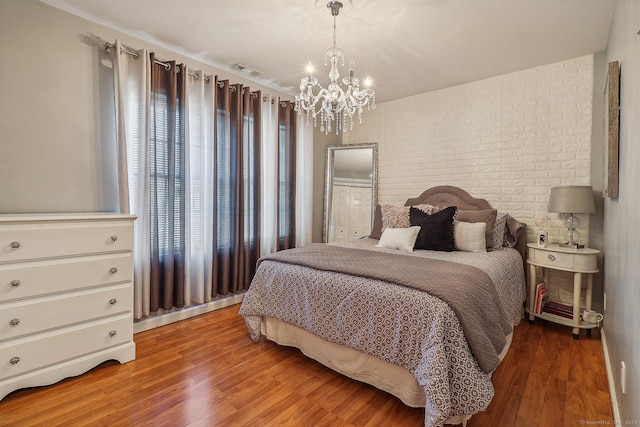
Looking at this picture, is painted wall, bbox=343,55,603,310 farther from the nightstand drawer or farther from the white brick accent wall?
the nightstand drawer

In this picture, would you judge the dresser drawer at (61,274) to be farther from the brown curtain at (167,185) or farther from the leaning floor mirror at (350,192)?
the leaning floor mirror at (350,192)

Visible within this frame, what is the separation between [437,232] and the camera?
2.89 metres

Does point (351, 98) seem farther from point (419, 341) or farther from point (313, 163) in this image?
point (313, 163)

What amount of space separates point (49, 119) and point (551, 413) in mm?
3694

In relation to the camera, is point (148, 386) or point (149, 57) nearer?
point (148, 386)

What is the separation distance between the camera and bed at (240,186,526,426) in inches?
58.8

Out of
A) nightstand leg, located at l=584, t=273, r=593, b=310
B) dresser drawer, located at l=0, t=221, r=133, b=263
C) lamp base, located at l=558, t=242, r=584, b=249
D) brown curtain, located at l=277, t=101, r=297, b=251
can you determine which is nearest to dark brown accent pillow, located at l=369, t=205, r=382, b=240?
brown curtain, located at l=277, t=101, r=297, b=251

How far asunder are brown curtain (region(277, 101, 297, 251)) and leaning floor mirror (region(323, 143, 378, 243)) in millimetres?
728

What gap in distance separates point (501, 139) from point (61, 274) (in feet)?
13.3

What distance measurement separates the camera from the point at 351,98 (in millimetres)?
2301

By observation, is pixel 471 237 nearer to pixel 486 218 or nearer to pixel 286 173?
pixel 486 218

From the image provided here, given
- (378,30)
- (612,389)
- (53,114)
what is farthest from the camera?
(378,30)

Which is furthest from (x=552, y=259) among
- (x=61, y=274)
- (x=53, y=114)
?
Result: (x=53, y=114)

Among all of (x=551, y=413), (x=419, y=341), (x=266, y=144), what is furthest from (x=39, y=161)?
(x=551, y=413)
